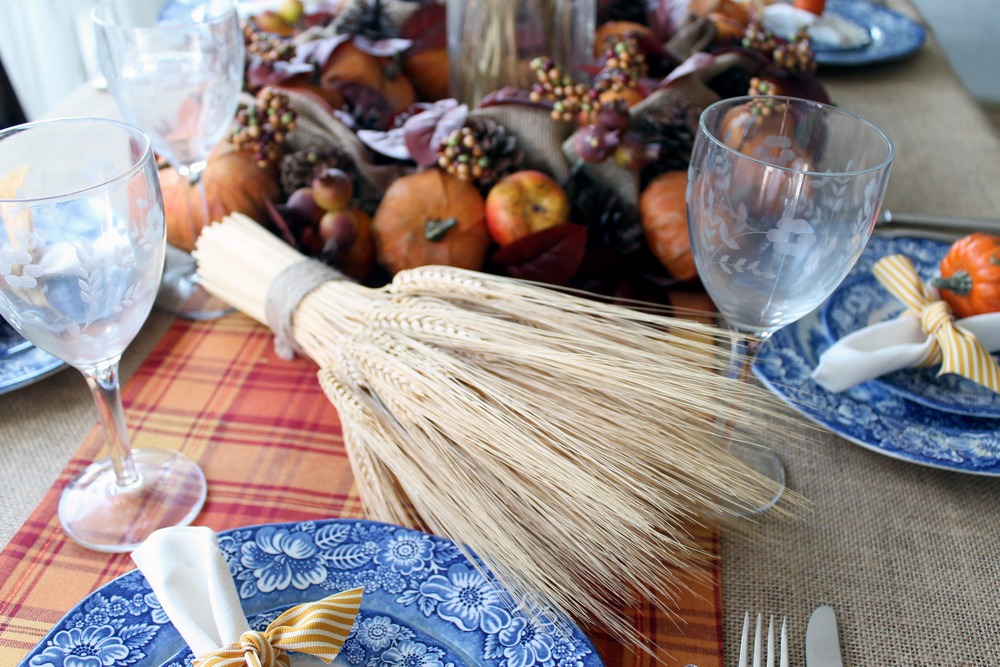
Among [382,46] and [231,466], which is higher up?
[382,46]

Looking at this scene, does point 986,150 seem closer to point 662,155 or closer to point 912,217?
point 912,217

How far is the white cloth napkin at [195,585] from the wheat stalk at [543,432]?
0.13 metres

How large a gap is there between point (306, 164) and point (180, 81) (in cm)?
14

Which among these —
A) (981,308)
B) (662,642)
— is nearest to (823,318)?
(981,308)

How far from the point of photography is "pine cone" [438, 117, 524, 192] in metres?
0.71

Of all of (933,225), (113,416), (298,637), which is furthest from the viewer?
(933,225)

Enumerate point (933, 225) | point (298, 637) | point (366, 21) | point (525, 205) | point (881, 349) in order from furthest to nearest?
point (366, 21) → point (933, 225) → point (525, 205) → point (881, 349) → point (298, 637)

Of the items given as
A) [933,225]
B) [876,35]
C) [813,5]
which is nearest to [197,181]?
[933,225]

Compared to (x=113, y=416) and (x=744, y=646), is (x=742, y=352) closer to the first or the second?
(x=744, y=646)

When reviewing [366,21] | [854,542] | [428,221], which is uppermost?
[366,21]

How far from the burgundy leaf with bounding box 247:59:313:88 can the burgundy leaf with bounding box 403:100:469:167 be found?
200 millimetres

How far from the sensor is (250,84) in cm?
Result: 88

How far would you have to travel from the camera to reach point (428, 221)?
2.32ft

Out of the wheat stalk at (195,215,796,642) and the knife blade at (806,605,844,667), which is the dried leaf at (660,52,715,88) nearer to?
the wheat stalk at (195,215,796,642)
